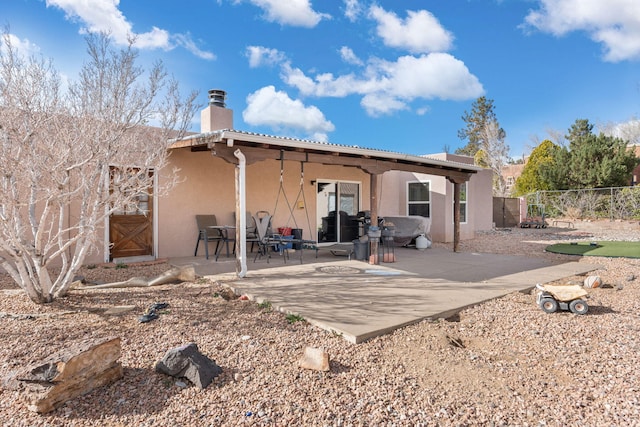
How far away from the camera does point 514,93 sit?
23938mm

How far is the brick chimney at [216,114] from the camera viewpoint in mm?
8594

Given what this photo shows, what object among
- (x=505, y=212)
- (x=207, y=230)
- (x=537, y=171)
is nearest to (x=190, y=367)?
(x=207, y=230)

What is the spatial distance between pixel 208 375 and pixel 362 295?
260cm

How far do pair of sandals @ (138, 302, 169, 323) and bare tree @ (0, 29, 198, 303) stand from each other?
1068mm

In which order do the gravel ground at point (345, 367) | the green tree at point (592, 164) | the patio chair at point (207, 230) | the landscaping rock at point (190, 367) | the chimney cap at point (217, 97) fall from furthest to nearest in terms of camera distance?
1. the green tree at point (592, 164)
2. the chimney cap at point (217, 97)
3. the patio chair at point (207, 230)
4. the landscaping rock at point (190, 367)
5. the gravel ground at point (345, 367)

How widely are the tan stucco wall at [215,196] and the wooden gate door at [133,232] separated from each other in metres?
0.23

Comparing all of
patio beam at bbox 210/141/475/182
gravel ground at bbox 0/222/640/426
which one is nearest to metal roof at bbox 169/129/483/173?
patio beam at bbox 210/141/475/182

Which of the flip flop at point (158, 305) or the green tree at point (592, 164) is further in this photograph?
the green tree at point (592, 164)

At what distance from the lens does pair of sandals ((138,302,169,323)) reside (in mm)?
3843

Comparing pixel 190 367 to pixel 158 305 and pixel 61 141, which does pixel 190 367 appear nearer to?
pixel 158 305

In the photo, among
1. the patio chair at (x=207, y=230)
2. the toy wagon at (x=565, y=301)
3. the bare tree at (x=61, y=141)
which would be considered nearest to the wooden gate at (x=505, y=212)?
the patio chair at (x=207, y=230)

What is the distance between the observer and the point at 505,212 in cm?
1988

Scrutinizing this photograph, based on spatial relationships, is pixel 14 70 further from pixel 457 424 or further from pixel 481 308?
pixel 481 308

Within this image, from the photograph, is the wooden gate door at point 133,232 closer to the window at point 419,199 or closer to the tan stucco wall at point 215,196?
the tan stucco wall at point 215,196
